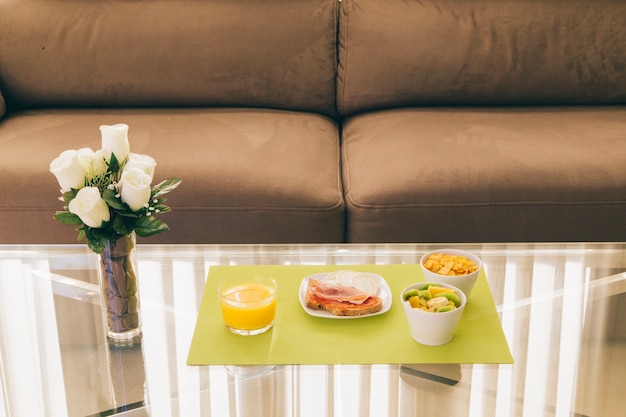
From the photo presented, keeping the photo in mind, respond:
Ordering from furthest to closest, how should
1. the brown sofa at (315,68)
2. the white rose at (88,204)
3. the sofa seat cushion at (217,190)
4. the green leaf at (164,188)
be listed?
the brown sofa at (315,68) → the sofa seat cushion at (217,190) → the green leaf at (164,188) → the white rose at (88,204)

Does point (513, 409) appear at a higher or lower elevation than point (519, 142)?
lower

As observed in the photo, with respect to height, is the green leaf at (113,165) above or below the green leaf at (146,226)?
above

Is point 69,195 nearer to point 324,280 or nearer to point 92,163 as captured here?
point 92,163

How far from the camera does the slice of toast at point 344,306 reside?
1194 millimetres

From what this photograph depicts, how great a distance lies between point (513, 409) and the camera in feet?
3.45

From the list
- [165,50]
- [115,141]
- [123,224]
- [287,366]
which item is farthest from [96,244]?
[165,50]

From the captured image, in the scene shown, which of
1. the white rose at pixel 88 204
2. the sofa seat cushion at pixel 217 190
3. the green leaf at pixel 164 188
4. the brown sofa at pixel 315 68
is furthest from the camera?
the brown sofa at pixel 315 68

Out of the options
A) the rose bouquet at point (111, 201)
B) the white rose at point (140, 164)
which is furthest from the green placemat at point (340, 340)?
the white rose at point (140, 164)

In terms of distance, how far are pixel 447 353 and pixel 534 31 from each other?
1.39 m

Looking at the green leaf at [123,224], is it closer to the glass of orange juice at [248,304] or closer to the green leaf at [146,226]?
the green leaf at [146,226]

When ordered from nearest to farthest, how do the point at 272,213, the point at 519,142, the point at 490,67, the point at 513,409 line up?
the point at 513,409
the point at 272,213
the point at 519,142
the point at 490,67

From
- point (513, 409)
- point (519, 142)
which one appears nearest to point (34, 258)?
point (513, 409)

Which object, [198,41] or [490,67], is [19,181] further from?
[490,67]

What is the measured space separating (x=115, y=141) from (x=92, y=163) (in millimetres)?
49
